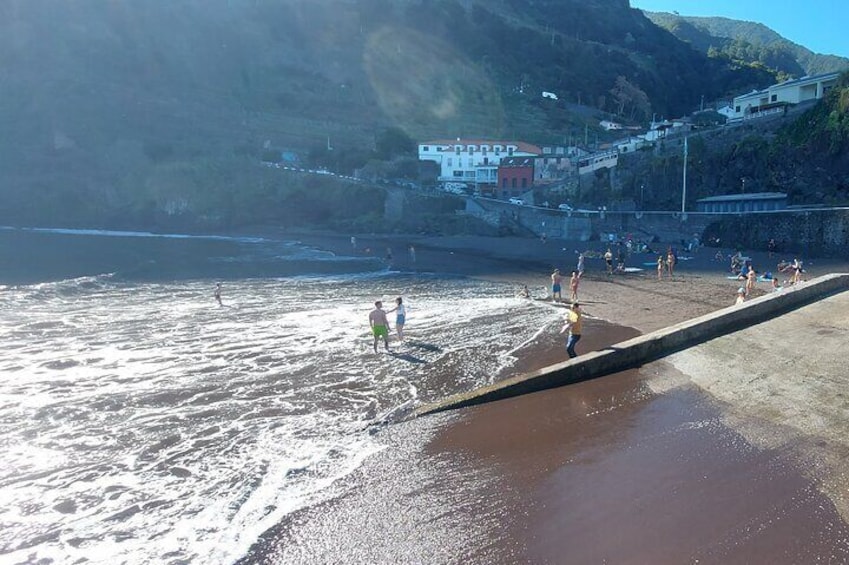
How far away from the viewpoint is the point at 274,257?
128ft

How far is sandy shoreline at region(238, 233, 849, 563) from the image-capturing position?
18.5 feet

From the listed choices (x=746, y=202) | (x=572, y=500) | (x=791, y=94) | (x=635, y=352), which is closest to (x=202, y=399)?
(x=572, y=500)

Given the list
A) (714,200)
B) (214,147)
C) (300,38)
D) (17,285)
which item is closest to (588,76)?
(300,38)

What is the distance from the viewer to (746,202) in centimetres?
3647

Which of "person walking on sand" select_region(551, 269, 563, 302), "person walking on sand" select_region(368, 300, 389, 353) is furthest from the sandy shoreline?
"person walking on sand" select_region(551, 269, 563, 302)

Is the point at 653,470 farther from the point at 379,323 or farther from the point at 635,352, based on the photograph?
the point at 379,323

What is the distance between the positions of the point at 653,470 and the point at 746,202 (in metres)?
35.0

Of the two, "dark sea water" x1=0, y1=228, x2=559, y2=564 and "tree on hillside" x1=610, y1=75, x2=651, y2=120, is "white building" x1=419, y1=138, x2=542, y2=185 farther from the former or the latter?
"tree on hillside" x1=610, y1=75, x2=651, y2=120

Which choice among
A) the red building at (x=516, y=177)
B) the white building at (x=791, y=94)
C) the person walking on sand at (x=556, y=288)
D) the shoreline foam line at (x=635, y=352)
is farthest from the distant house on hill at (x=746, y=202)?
the shoreline foam line at (x=635, y=352)

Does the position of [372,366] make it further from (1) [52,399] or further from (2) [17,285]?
(2) [17,285]

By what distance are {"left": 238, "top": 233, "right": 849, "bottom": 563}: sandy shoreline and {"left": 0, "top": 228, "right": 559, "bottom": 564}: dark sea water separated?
92cm

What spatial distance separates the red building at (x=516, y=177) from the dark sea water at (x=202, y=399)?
32.4 meters

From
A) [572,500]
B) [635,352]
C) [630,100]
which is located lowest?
[572,500]

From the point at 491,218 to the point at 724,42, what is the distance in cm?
14679
